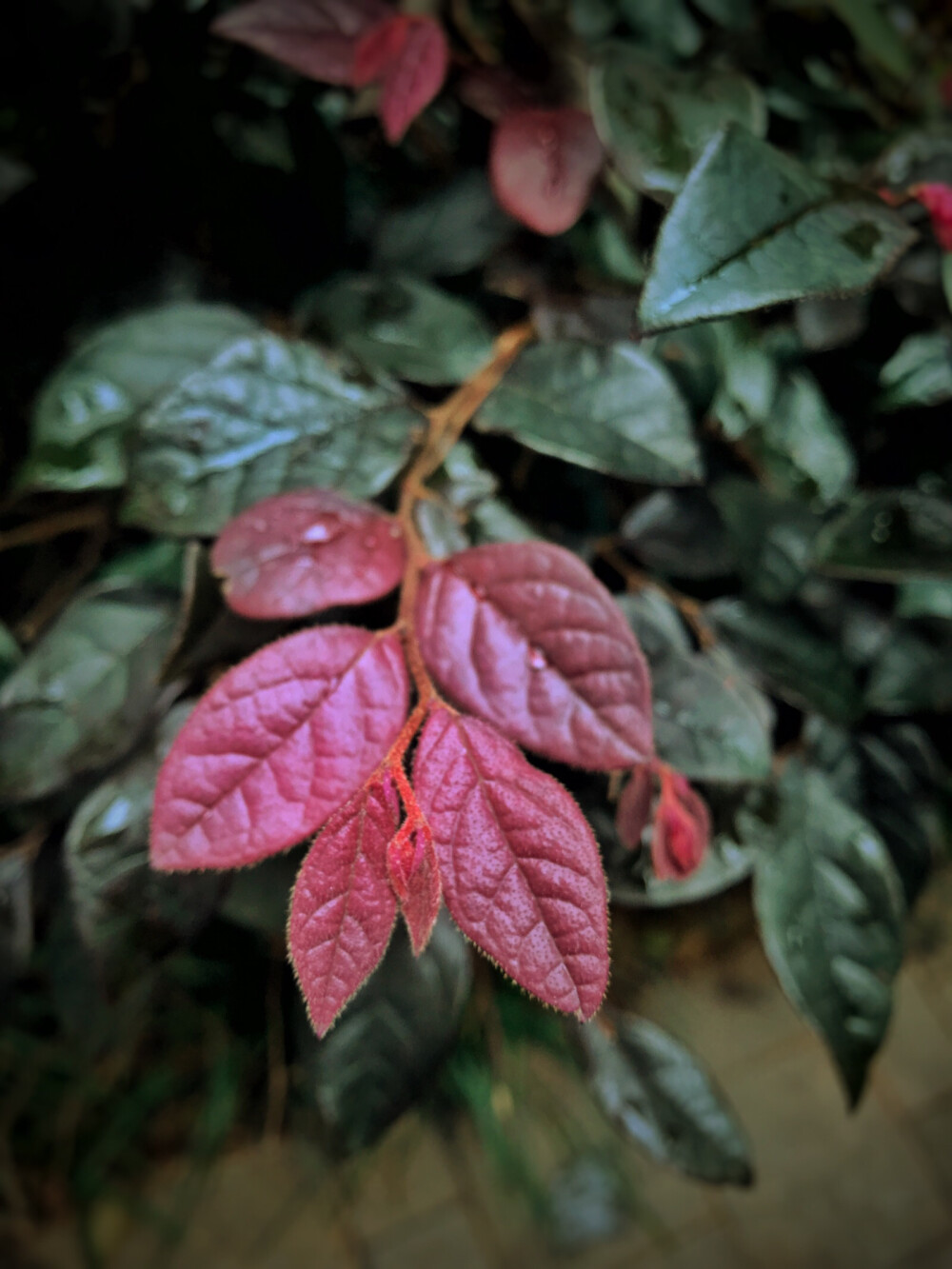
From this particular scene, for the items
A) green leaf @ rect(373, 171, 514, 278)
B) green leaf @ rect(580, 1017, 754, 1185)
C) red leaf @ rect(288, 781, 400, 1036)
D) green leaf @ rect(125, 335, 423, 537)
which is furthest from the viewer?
green leaf @ rect(580, 1017, 754, 1185)

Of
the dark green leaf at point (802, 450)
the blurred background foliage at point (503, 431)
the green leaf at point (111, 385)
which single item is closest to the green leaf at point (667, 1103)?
the blurred background foliage at point (503, 431)

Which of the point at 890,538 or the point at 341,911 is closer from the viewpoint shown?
the point at 341,911

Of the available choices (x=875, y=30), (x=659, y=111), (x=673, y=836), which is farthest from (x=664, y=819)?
(x=875, y=30)

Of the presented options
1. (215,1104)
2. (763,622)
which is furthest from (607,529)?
(215,1104)

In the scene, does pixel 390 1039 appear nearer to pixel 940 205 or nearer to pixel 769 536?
pixel 769 536

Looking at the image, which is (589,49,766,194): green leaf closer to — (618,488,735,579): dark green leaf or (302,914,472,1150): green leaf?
(618,488,735,579): dark green leaf

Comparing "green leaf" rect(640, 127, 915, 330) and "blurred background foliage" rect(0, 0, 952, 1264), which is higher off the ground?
"green leaf" rect(640, 127, 915, 330)

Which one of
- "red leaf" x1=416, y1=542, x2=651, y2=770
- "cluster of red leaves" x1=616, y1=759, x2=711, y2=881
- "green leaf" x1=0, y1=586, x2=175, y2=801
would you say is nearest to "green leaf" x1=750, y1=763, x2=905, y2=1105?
"cluster of red leaves" x1=616, y1=759, x2=711, y2=881

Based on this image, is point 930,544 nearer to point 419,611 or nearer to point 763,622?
point 763,622
